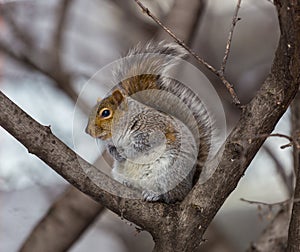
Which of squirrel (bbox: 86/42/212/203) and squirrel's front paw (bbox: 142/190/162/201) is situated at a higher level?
squirrel (bbox: 86/42/212/203)

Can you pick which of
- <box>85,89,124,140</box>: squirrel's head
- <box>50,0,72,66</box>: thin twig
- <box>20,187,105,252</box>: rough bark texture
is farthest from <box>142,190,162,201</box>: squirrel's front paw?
<box>50,0,72,66</box>: thin twig

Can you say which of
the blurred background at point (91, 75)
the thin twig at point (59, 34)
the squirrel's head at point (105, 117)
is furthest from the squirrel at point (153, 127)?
the thin twig at point (59, 34)

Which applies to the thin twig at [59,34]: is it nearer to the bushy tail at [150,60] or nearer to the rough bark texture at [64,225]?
the rough bark texture at [64,225]

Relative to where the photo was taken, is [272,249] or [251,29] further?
[251,29]

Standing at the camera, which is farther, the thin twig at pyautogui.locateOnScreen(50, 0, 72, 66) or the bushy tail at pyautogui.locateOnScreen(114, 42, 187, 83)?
the thin twig at pyautogui.locateOnScreen(50, 0, 72, 66)

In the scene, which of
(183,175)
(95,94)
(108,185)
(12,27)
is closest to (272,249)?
(183,175)

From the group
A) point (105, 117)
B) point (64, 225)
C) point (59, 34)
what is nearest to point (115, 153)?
point (105, 117)

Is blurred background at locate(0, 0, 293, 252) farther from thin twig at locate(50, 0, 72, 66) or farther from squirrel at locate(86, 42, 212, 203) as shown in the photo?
squirrel at locate(86, 42, 212, 203)

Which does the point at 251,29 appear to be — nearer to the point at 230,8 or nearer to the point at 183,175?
the point at 230,8
